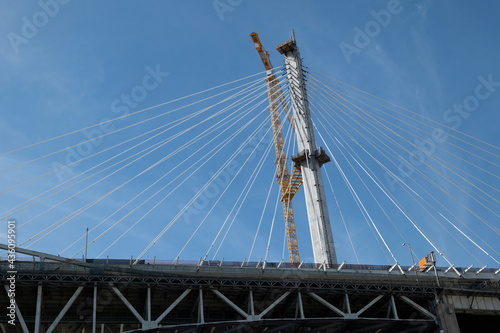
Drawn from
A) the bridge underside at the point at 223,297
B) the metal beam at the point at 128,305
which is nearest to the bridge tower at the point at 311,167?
the bridge underside at the point at 223,297

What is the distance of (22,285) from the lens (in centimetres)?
4119

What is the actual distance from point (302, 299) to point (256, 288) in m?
5.35

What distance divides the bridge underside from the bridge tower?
31.4 ft

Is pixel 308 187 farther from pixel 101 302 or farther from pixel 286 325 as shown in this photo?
pixel 101 302

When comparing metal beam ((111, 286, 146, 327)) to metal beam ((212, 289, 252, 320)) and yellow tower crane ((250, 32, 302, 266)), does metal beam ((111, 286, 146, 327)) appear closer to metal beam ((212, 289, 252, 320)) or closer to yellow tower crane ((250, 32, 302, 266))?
metal beam ((212, 289, 252, 320))

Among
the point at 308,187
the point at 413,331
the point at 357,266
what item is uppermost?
the point at 308,187

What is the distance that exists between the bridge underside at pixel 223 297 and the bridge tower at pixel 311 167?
9.57 meters

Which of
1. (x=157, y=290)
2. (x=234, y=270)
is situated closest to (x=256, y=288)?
(x=234, y=270)

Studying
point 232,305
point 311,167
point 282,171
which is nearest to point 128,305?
point 232,305

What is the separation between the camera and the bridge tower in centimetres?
6309

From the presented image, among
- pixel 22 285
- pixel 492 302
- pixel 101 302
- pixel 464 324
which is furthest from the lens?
pixel 464 324

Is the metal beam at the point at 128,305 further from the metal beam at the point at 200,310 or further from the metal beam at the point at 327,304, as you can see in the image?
the metal beam at the point at 327,304

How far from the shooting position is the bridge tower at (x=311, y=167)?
63094 mm

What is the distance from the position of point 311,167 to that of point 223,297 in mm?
27321
